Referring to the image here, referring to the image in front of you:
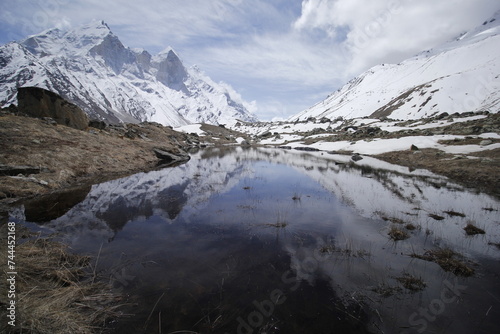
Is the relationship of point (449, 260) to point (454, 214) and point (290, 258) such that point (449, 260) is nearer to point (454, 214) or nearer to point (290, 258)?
point (290, 258)

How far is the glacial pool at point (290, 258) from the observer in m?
5.57

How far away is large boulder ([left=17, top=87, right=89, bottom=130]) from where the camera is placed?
29.2 metres

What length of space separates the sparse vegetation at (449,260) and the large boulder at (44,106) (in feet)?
127

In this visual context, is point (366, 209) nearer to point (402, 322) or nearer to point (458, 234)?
point (458, 234)

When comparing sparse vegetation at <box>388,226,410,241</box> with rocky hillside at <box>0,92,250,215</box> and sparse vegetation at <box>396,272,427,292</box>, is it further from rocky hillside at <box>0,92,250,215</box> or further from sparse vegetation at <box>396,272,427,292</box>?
rocky hillside at <box>0,92,250,215</box>

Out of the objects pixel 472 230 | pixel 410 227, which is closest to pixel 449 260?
pixel 410 227

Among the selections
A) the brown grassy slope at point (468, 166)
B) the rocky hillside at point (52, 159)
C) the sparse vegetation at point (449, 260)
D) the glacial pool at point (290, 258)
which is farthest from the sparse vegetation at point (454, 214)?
the rocky hillside at point (52, 159)

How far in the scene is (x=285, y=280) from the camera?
7.02 meters

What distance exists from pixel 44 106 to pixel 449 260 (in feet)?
136

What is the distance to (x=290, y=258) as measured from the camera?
8289 mm

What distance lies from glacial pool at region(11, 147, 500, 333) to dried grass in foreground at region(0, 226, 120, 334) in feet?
1.61

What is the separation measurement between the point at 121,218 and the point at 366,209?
13886 mm

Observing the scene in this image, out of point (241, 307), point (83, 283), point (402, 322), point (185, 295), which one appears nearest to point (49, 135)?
point (83, 283)

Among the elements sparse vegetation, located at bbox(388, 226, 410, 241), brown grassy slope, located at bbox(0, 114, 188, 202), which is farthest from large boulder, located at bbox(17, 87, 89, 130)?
sparse vegetation, located at bbox(388, 226, 410, 241)
